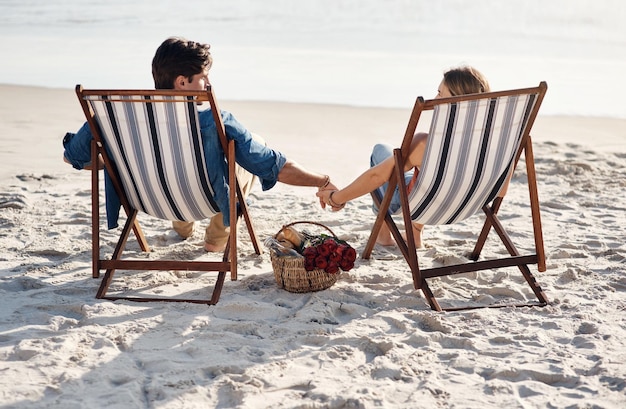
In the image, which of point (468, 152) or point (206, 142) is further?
point (206, 142)

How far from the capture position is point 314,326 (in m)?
3.42

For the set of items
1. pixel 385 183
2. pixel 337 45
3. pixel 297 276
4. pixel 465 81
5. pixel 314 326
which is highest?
pixel 337 45

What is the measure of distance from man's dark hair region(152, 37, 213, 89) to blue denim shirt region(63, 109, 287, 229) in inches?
8.0

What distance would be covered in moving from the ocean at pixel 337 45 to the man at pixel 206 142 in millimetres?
5525

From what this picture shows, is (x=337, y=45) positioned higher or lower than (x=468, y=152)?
higher

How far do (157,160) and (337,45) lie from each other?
36.4 ft

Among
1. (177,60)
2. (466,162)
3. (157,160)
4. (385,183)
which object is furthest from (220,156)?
(466,162)

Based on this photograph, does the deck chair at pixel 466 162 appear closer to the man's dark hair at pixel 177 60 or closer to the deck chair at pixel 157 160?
the deck chair at pixel 157 160

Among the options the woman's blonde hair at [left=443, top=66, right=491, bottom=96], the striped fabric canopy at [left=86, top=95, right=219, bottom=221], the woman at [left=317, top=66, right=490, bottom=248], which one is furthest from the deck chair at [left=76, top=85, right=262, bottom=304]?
the woman's blonde hair at [left=443, top=66, right=491, bottom=96]

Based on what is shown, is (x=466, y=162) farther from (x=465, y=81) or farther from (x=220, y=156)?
(x=220, y=156)

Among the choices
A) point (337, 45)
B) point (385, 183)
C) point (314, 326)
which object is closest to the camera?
point (314, 326)

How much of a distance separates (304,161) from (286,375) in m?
3.85

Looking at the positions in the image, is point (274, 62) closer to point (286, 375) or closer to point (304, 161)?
point (304, 161)

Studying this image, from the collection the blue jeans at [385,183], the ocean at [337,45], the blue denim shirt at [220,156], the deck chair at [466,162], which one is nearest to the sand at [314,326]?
the deck chair at [466,162]
